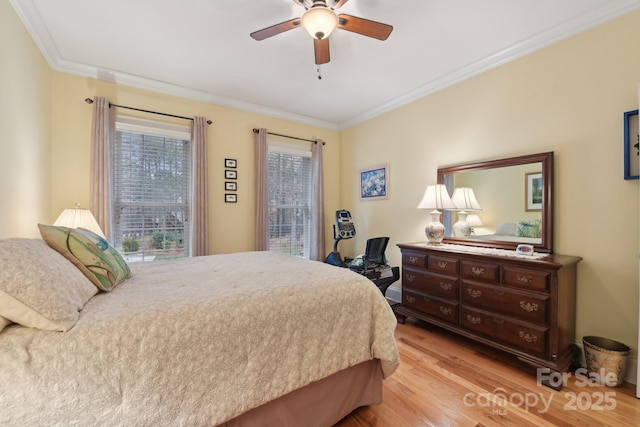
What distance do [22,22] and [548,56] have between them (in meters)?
4.24

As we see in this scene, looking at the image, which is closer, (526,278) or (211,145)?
(526,278)

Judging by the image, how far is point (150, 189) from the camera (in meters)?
3.17

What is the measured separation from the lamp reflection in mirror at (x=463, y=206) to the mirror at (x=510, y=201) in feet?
0.05

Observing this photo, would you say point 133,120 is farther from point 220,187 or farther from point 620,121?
point 620,121

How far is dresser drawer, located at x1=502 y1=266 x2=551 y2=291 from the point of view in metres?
1.96

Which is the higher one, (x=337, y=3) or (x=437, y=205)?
(x=337, y=3)

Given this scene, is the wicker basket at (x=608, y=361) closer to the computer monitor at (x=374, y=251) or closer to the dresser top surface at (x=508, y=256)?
the dresser top surface at (x=508, y=256)

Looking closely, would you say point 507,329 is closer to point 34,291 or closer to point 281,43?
point 34,291

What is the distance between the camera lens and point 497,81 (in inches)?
105

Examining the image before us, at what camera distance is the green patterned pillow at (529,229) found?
2385mm

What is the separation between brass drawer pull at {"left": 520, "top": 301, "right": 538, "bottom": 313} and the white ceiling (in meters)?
2.18

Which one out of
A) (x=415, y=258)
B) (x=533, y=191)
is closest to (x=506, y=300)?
(x=415, y=258)

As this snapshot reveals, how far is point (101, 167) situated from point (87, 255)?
6.29 ft

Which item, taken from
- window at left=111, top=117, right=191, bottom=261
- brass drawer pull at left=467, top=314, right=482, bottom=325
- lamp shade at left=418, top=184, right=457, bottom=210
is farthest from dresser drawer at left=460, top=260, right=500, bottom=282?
window at left=111, top=117, right=191, bottom=261
